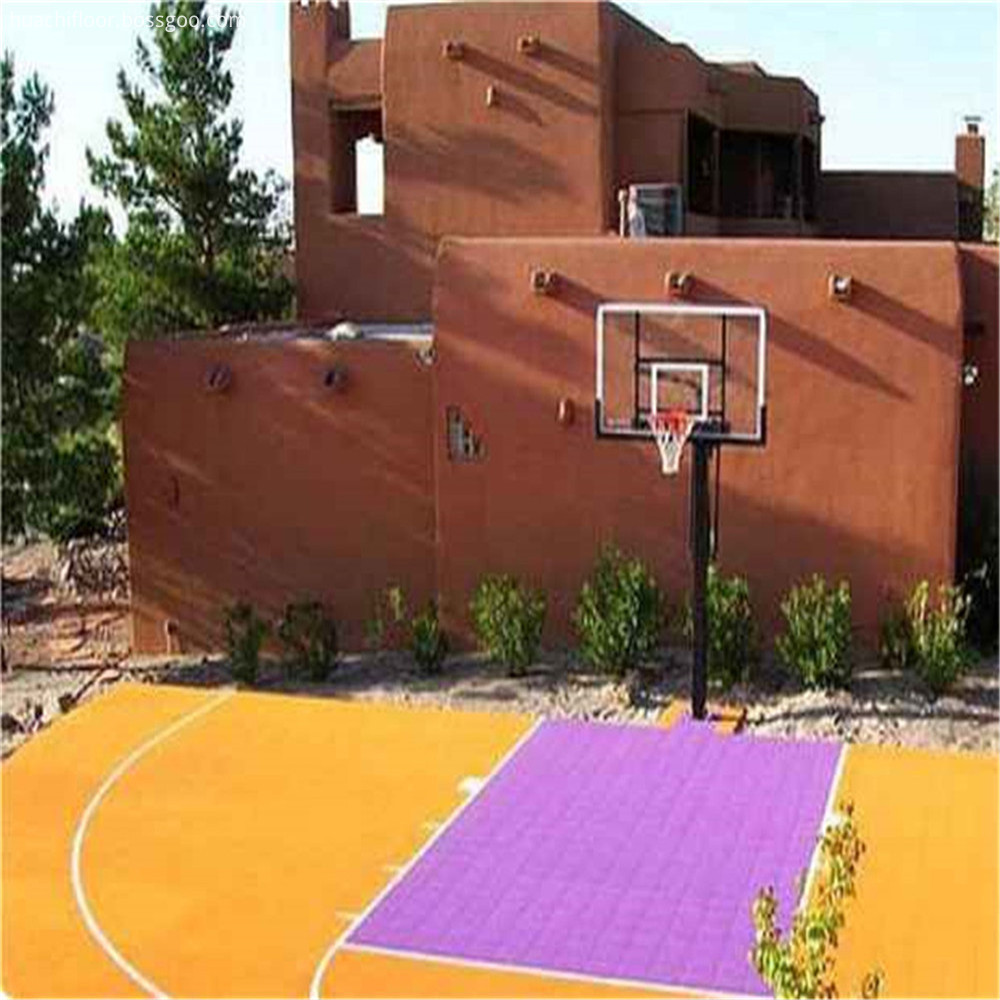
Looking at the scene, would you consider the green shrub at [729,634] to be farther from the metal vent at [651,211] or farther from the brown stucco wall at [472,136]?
the brown stucco wall at [472,136]

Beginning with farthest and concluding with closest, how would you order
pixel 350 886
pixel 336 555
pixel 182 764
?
1. pixel 336 555
2. pixel 182 764
3. pixel 350 886

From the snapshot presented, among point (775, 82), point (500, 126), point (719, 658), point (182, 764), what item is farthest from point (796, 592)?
point (775, 82)

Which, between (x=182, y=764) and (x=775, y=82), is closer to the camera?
(x=182, y=764)

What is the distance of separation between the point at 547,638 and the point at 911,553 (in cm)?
355

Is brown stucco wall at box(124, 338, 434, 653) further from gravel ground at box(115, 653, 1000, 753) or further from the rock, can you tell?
the rock

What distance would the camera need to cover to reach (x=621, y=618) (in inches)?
563

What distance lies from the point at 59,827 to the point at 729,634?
5979 mm

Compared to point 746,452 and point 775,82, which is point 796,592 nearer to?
point 746,452

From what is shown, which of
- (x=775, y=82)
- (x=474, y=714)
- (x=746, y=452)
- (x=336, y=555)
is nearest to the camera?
(x=474, y=714)

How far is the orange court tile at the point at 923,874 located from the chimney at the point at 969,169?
17.4m

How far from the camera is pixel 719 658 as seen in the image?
14172 mm

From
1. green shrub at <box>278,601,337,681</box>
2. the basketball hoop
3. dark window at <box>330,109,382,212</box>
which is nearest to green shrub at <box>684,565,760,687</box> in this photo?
the basketball hoop

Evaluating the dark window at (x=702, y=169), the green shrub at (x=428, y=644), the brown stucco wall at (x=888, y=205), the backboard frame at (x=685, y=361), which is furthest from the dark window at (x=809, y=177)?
the green shrub at (x=428, y=644)

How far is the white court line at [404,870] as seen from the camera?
8844 millimetres
